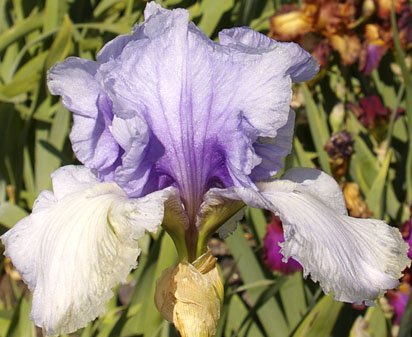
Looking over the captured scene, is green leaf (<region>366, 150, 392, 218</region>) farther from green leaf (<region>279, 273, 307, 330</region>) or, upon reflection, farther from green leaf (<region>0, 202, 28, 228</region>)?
green leaf (<region>0, 202, 28, 228</region>)

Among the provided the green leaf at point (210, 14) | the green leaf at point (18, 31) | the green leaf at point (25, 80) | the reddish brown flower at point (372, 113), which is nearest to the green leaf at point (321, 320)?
the reddish brown flower at point (372, 113)

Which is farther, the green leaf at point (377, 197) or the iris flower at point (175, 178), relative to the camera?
the green leaf at point (377, 197)

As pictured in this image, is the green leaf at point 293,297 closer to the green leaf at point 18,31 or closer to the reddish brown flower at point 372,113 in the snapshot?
the reddish brown flower at point 372,113

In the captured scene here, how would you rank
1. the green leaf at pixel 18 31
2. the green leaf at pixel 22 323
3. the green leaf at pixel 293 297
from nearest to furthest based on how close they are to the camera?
the green leaf at pixel 22 323, the green leaf at pixel 293 297, the green leaf at pixel 18 31

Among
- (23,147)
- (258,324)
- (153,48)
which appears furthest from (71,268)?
(23,147)

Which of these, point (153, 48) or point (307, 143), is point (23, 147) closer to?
point (307, 143)

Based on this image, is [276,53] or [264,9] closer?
[276,53]

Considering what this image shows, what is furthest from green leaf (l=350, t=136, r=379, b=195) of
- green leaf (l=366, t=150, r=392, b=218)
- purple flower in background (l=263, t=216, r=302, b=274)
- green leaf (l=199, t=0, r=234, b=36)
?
green leaf (l=199, t=0, r=234, b=36)

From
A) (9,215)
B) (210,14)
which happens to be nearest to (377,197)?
(210,14)
